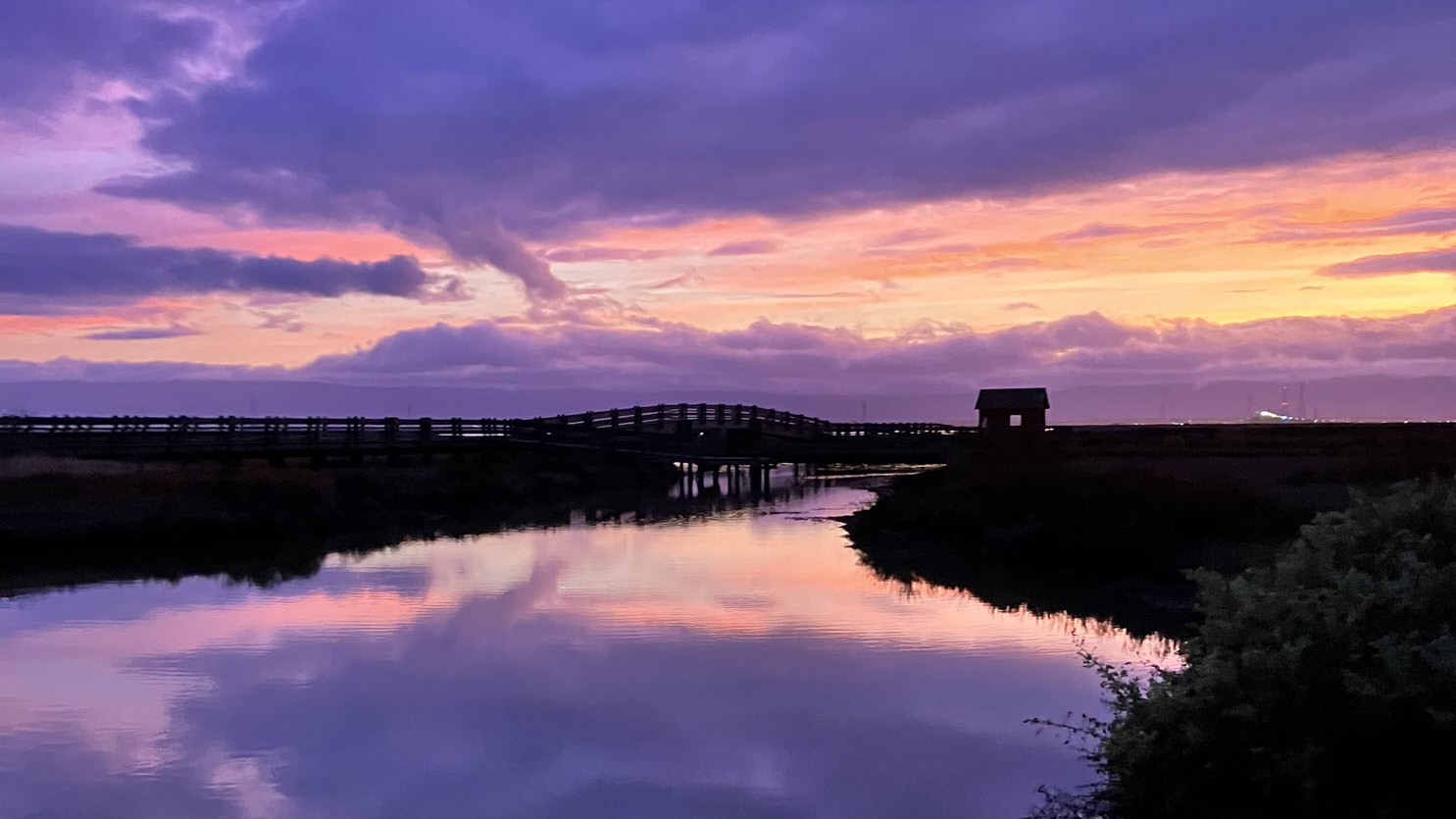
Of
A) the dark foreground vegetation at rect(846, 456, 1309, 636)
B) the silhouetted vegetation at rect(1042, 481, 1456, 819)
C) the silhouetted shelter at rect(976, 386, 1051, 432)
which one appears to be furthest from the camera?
the silhouetted shelter at rect(976, 386, 1051, 432)

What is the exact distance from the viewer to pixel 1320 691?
7.77 metres

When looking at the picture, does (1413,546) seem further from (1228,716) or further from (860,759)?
(860,759)

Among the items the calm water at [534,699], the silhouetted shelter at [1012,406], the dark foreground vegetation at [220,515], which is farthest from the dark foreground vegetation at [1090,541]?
the silhouetted shelter at [1012,406]

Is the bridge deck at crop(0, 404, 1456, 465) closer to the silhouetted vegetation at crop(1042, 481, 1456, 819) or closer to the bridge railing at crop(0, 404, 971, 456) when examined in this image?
the bridge railing at crop(0, 404, 971, 456)

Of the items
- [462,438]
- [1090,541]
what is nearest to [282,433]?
[462,438]

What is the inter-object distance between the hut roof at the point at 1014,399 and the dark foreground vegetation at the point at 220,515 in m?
33.3

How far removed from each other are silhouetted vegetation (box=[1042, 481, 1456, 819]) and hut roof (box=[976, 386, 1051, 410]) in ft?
204

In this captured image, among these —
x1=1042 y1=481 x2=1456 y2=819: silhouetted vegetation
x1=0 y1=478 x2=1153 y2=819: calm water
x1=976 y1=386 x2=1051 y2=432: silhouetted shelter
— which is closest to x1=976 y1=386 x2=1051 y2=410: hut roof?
x1=976 y1=386 x2=1051 y2=432: silhouetted shelter

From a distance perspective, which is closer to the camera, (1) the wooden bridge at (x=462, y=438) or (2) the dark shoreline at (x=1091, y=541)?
(2) the dark shoreline at (x=1091, y=541)

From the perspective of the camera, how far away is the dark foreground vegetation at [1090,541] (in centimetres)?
2112

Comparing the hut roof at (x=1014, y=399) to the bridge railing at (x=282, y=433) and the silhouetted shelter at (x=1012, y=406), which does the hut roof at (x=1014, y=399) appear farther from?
the bridge railing at (x=282, y=433)

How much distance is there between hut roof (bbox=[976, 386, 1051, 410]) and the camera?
232 feet

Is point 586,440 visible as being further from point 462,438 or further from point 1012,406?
point 1012,406

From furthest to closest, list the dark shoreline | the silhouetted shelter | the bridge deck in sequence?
1. the silhouetted shelter
2. the bridge deck
3. the dark shoreline
